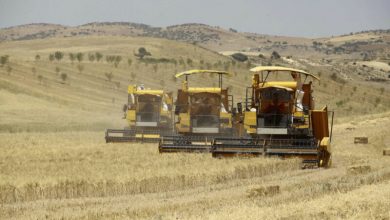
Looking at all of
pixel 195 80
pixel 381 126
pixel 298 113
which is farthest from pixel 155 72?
pixel 298 113

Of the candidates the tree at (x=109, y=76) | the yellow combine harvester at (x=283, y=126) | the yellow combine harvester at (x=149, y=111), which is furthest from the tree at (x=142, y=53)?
the yellow combine harvester at (x=283, y=126)

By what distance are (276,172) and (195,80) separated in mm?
51261

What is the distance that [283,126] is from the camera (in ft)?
76.8

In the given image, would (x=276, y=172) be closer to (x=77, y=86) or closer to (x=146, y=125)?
(x=146, y=125)

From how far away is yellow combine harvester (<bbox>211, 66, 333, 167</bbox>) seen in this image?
21.0 m

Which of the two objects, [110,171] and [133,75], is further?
[133,75]

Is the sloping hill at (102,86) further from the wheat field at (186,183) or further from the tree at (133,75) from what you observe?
the wheat field at (186,183)

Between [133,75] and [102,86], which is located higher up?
[133,75]

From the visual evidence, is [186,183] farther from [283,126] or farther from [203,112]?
[203,112]

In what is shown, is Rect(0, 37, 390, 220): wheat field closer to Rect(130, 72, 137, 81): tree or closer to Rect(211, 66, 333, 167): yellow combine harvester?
Rect(211, 66, 333, 167): yellow combine harvester

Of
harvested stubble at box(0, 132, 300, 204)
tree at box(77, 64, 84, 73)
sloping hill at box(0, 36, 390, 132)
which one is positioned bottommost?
sloping hill at box(0, 36, 390, 132)

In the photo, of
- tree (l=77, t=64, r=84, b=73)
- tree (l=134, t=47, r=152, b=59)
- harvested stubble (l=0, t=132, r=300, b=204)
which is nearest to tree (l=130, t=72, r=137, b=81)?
tree (l=77, t=64, r=84, b=73)

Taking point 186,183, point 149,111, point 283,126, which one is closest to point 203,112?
point 149,111

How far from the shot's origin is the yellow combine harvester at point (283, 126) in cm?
2103
